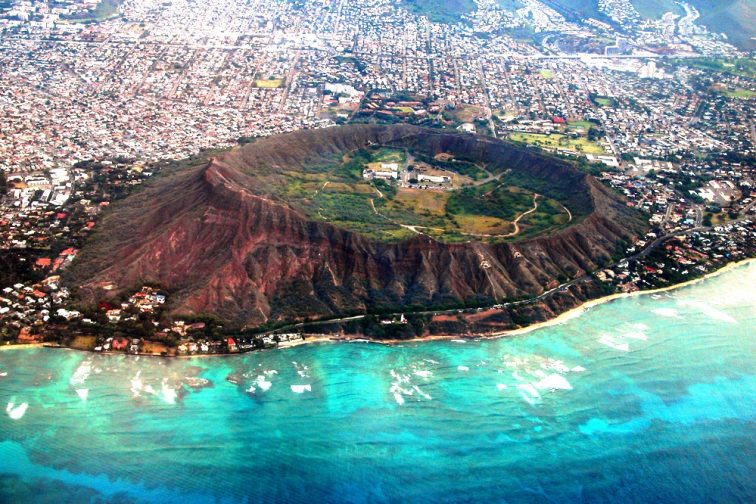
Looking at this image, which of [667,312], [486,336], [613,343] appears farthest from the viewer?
[667,312]

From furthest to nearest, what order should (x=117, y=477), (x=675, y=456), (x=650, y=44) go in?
(x=650, y=44)
(x=675, y=456)
(x=117, y=477)

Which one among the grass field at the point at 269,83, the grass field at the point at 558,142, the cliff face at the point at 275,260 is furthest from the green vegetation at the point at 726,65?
the cliff face at the point at 275,260

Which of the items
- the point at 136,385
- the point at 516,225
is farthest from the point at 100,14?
the point at 136,385

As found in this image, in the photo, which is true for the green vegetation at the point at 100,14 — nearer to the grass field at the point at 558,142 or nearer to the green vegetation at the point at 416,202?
the green vegetation at the point at 416,202

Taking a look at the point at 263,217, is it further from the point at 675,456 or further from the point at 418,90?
the point at 418,90

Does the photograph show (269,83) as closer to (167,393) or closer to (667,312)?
(167,393)

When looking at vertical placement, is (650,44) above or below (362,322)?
above

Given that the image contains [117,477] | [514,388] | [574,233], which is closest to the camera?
[117,477]

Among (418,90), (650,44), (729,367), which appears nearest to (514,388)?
(729,367)
